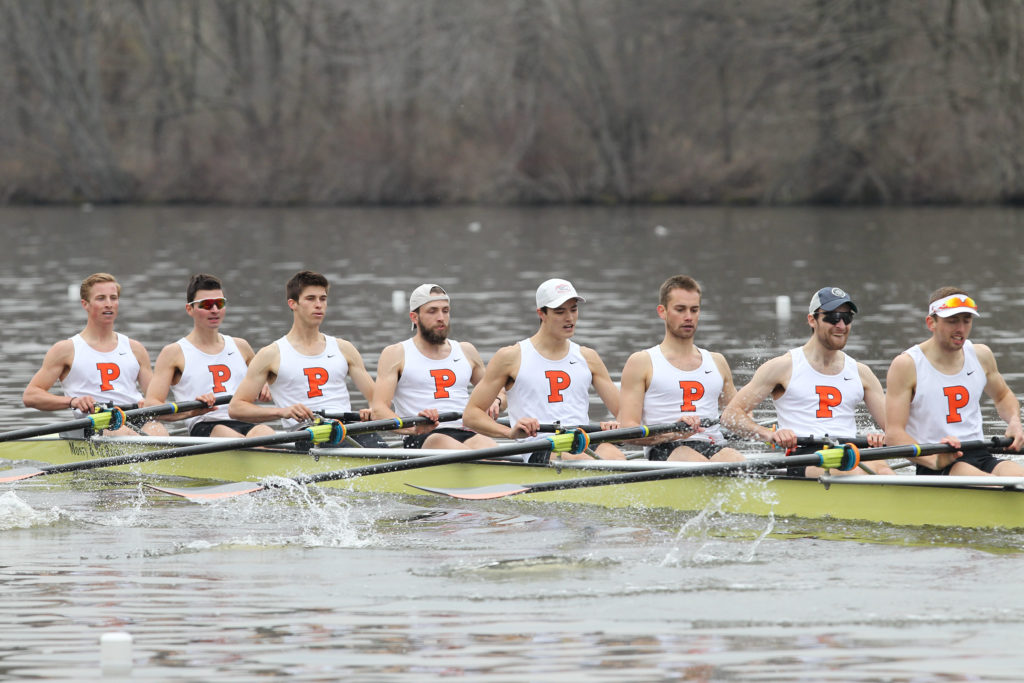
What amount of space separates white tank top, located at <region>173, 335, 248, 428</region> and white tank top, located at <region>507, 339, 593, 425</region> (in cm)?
230

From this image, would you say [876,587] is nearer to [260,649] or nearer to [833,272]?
[260,649]

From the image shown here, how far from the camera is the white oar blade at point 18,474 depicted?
34.0ft

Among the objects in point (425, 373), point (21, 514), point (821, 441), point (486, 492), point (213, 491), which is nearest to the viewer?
point (821, 441)

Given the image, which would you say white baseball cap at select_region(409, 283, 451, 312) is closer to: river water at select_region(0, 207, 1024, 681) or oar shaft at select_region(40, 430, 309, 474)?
oar shaft at select_region(40, 430, 309, 474)

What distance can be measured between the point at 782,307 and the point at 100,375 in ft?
35.9

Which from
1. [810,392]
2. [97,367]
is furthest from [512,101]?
[810,392]

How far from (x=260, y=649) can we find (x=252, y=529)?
2.59m

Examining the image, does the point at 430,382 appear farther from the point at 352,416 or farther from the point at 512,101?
the point at 512,101

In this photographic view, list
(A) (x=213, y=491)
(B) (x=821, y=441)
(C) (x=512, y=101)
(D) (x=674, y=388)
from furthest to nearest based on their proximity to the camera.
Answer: (C) (x=512, y=101) → (A) (x=213, y=491) → (D) (x=674, y=388) → (B) (x=821, y=441)

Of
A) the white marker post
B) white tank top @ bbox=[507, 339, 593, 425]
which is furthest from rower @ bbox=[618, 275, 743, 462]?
the white marker post

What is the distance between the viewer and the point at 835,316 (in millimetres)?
8594

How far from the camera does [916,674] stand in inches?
231

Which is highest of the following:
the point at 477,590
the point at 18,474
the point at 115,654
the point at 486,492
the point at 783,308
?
the point at 783,308

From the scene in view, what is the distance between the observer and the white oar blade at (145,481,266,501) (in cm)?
940
